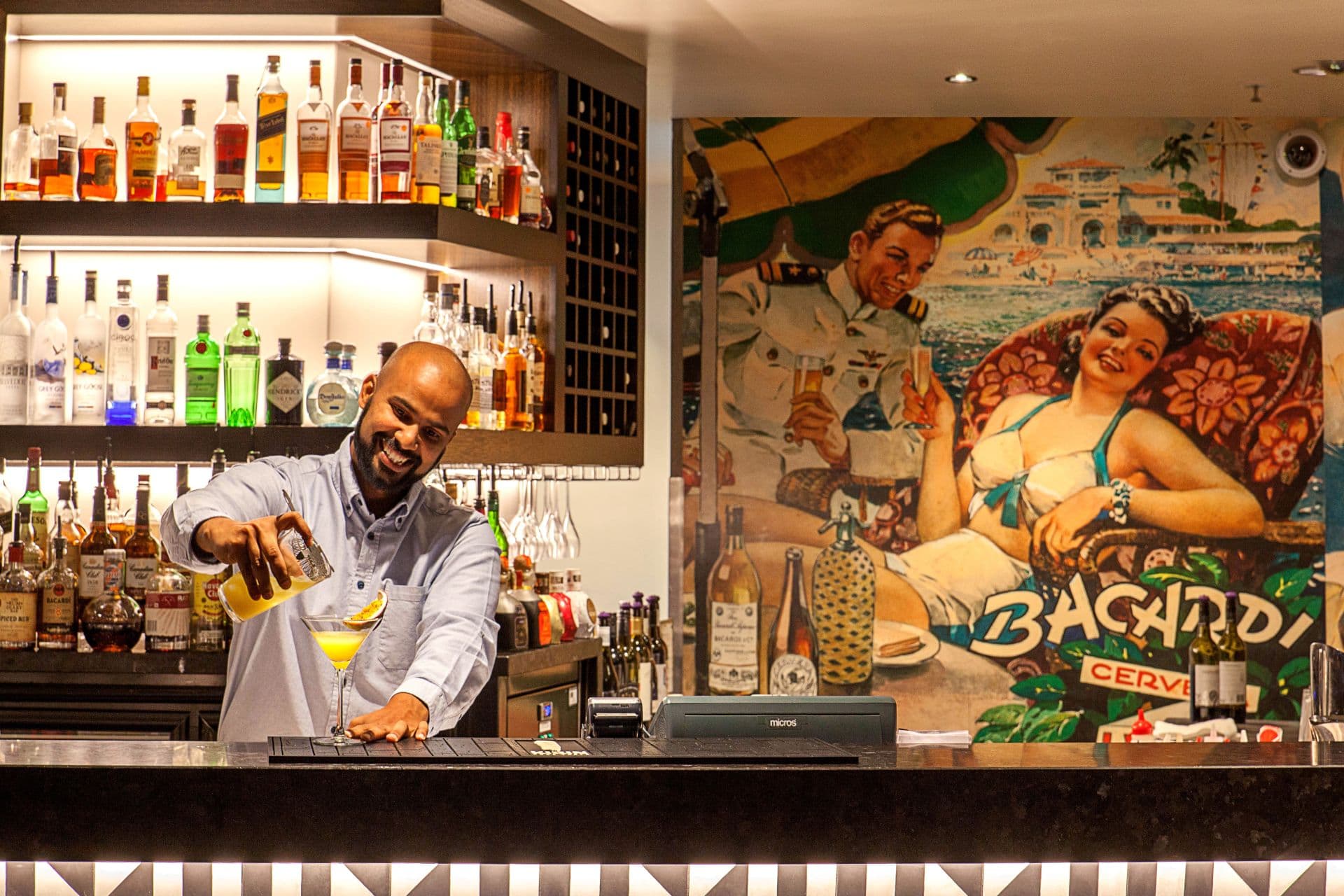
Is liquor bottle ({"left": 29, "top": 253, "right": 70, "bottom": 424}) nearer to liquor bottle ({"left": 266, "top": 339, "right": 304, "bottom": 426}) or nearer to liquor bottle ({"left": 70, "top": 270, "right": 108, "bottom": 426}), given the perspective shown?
liquor bottle ({"left": 70, "top": 270, "right": 108, "bottom": 426})

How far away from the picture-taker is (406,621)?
2.52 m

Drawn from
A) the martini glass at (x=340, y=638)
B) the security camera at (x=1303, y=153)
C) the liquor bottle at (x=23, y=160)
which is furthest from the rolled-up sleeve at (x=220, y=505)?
the security camera at (x=1303, y=153)

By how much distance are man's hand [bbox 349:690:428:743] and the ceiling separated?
7.49ft

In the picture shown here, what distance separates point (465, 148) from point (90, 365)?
1046 mm

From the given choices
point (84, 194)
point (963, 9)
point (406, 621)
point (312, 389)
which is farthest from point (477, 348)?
point (963, 9)

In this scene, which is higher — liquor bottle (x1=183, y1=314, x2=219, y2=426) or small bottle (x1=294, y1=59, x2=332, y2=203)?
small bottle (x1=294, y1=59, x2=332, y2=203)

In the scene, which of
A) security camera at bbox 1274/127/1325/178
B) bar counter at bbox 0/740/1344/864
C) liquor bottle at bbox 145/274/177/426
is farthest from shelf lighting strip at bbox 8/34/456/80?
security camera at bbox 1274/127/1325/178

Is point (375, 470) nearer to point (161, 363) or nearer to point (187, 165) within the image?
point (161, 363)

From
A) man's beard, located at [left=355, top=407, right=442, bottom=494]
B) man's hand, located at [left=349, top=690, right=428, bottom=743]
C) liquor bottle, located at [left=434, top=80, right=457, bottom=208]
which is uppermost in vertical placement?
liquor bottle, located at [left=434, top=80, right=457, bottom=208]

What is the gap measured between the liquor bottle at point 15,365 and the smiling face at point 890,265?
9.66ft

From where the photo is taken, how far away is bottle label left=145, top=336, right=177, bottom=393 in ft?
11.1

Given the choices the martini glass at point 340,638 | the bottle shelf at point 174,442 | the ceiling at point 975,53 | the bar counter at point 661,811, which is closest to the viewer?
the bar counter at point 661,811

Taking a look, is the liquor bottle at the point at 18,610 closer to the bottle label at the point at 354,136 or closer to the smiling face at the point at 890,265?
the bottle label at the point at 354,136

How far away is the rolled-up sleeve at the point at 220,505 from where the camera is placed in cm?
216
